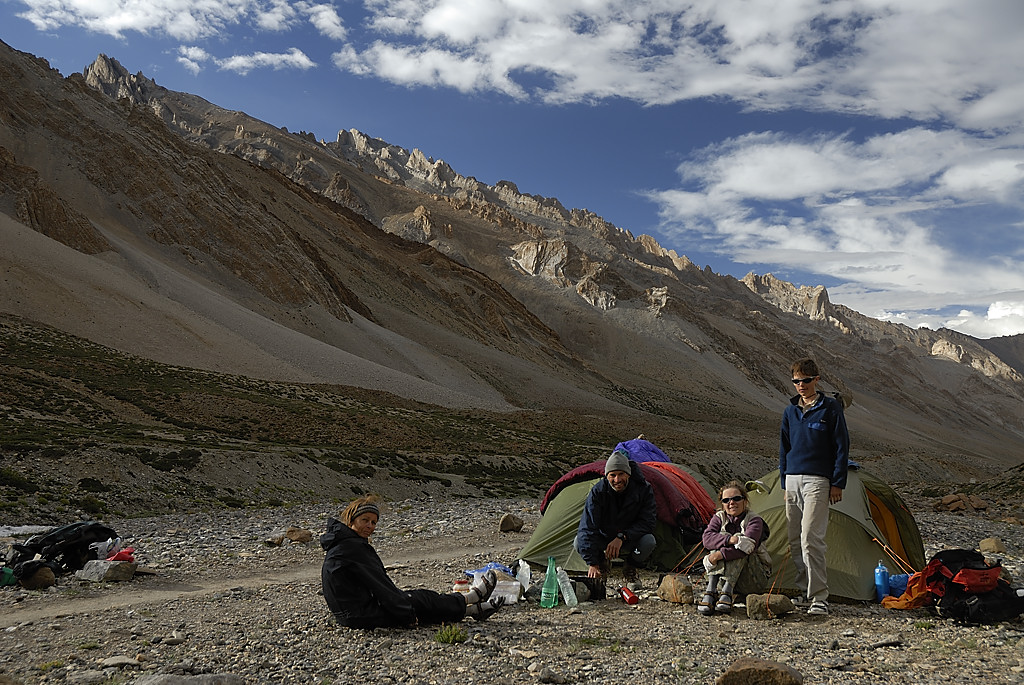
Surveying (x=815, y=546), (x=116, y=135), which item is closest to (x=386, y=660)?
(x=815, y=546)

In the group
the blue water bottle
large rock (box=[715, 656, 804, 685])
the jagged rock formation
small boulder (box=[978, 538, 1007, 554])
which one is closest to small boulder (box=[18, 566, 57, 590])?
large rock (box=[715, 656, 804, 685])

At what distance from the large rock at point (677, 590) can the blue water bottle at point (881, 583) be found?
8.88 ft

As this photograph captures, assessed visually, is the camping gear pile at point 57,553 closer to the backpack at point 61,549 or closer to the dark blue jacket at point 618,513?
the backpack at point 61,549

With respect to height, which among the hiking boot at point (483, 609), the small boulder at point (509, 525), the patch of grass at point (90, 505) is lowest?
the patch of grass at point (90, 505)

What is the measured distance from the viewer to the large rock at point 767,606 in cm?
854

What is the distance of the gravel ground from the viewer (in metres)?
6.70

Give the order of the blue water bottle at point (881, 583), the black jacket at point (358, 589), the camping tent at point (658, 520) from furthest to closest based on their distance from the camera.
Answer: the camping tent at point (658, 520) → the blue water bottle at point (881, 583) → the black jacket at point (358, 589)

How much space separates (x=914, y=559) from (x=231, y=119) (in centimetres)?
21408

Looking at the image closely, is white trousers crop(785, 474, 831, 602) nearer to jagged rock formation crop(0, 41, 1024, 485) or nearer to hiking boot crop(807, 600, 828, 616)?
hiking boot crop(807, 600, 828, 616)

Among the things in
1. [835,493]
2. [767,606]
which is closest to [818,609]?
[767,606]

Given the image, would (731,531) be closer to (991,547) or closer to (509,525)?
(509,525)

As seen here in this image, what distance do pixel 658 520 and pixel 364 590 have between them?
18.9 ft

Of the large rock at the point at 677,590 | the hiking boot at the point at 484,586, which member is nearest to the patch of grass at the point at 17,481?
the hiking boot at the point at 484,586

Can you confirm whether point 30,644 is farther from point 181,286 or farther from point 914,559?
point 181,286
